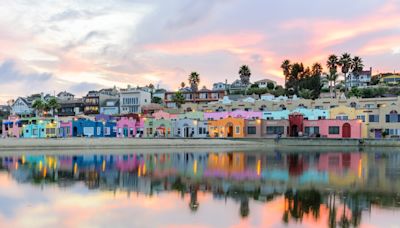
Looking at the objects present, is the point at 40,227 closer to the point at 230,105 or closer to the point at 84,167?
the point at 84,167

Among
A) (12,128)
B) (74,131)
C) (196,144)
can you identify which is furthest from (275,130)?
(12,128)

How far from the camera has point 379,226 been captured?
1852 centimetres

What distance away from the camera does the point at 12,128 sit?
105500 mm

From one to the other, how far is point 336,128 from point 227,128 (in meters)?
19.7

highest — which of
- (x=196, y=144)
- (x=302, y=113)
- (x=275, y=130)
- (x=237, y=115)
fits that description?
(x=302, y=113)

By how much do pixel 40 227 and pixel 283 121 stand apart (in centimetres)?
7401

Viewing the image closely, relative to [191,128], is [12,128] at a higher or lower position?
lower

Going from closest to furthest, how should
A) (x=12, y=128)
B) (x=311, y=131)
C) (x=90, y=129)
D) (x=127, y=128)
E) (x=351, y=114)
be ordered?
(x=351, y=114) < (x=311, y=131) < (x=90, y=129) < (x=127, y=128) < (x=12, y=128)

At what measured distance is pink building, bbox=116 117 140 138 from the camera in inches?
3829

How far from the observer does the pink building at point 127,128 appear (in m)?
97.2

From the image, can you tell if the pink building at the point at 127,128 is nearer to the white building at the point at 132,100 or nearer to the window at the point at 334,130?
the white building at the point at 132,100

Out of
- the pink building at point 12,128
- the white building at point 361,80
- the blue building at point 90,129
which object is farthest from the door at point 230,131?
the white building at point 361,80

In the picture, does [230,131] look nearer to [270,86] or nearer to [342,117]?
[342,117]

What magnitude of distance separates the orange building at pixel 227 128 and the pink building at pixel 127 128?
15.8m
